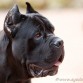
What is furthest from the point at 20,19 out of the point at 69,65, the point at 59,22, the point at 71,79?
the point at 59,22

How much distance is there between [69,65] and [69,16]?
18.9ft

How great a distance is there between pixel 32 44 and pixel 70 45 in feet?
16.3

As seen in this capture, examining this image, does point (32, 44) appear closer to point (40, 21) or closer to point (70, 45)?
point (40, 21)

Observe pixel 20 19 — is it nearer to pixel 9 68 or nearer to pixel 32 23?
pixel 32 23

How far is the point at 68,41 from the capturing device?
880cm

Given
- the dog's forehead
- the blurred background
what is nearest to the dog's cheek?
the dog's forehead

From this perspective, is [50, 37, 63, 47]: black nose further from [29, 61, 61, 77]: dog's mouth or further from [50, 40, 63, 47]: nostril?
[29, 61, 61, 77]: dog's mouth

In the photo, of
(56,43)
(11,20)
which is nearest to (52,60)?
(56,43)

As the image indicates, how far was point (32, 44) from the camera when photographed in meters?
3.46

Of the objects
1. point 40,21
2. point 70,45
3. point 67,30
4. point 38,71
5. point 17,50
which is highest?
point 40,21

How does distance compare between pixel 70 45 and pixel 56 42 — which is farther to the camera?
pixel 70 45

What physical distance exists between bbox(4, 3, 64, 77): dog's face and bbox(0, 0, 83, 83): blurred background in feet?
5.42

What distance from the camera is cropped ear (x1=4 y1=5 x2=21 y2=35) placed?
3.46 m

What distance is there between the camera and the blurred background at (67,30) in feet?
18.8
